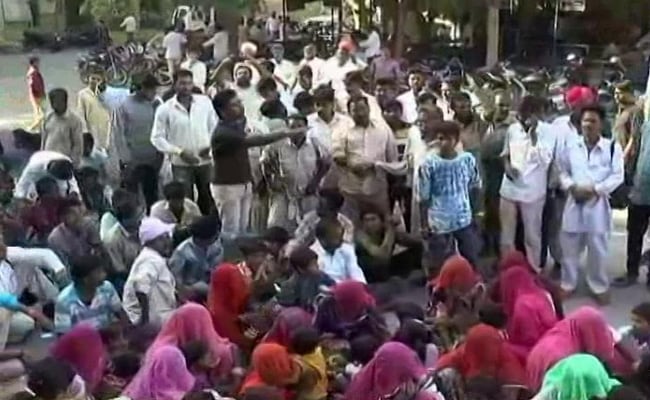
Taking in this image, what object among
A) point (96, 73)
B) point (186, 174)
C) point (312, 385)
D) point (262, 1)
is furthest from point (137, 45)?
point (312, 385)

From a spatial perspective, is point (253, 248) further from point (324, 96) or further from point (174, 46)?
point (174, 46)

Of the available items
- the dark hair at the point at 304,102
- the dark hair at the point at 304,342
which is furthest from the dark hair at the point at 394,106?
the dark hair at the point at 304,342

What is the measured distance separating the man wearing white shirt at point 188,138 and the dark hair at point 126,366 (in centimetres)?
333

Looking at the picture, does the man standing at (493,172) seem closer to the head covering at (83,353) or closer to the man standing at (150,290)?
the man standing at (150,290)

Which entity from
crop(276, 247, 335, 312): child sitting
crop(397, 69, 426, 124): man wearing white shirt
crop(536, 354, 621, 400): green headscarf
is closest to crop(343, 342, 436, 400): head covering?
crop(536, 354, 621, 400): green headscarf

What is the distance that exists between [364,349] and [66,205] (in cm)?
288

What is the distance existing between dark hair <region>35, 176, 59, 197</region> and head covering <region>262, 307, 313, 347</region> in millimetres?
2835

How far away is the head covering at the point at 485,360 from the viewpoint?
5965mm

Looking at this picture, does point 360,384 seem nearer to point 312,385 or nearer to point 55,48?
point 312,385

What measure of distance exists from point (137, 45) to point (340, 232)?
14604mm

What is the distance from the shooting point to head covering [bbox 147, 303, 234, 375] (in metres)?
6.34

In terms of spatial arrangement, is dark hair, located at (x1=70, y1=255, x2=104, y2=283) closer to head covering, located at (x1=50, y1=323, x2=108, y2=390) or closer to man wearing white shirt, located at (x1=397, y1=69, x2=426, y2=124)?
head covering, located at (x1=50, y1=323, x2=108, y2=390)

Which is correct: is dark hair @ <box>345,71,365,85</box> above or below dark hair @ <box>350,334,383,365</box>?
above

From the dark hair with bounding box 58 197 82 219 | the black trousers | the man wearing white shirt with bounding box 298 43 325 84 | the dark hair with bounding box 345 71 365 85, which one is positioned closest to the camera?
the dark hair with bounding box 58 197 82 219
